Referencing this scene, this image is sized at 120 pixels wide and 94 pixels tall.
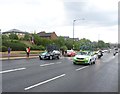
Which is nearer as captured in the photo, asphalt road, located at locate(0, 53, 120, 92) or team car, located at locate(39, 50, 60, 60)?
asphalt road, located at locate(0, 53, 120, 92)

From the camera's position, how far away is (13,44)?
5475 cm

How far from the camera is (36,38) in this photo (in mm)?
77938

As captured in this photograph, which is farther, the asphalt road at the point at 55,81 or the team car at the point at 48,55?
the team car at the point at 48,55

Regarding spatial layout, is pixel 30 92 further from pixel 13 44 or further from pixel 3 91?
pixel 13 44

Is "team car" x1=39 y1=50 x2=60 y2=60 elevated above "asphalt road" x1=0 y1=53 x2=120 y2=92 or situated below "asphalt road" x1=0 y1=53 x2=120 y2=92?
above

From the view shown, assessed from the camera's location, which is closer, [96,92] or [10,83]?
[96,92]

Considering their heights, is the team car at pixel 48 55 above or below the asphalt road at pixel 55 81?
above

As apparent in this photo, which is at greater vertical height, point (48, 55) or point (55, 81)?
point (48, 55)

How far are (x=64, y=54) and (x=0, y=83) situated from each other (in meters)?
42.0

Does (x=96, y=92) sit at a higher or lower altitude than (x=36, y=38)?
lower

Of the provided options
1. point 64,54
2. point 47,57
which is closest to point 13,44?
point 64,54

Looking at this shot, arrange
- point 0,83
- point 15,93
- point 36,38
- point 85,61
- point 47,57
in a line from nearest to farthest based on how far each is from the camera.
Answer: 1. point 15,93
2. point 0,83
3. point 85,61
4. point 47,57
5. point 36,38

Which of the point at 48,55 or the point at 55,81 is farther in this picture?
the point at 48,55

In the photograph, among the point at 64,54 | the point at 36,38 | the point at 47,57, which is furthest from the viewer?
the point at 36,38
